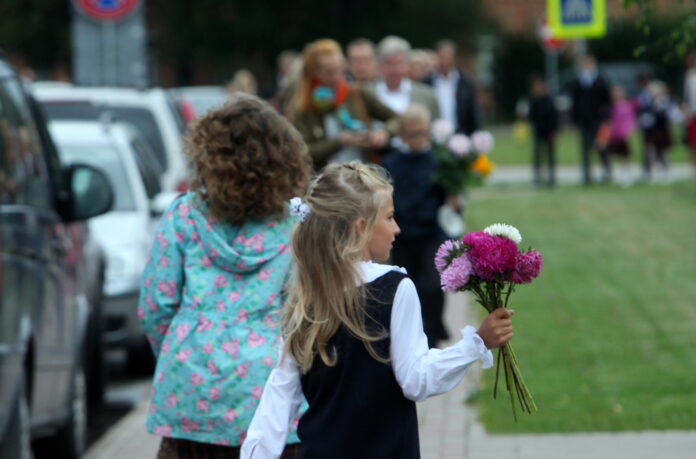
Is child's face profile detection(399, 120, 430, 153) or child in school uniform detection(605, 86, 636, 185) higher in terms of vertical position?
child's face profile detection(399, 120, 430, 153)

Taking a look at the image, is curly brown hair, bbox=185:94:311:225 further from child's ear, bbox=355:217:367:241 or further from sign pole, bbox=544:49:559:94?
sign pole, bbox=544:49:559:94

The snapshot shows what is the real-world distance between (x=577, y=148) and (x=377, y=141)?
2970cm

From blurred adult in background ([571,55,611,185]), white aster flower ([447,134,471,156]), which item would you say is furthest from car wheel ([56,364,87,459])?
blurred adult in background ([571,55,611,185])

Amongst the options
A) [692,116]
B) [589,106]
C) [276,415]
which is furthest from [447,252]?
[692,116]

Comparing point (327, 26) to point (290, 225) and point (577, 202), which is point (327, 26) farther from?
point (290, 225)

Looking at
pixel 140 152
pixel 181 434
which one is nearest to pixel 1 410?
pixel 181 434

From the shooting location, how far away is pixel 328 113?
10000 mm

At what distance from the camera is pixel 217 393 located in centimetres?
484

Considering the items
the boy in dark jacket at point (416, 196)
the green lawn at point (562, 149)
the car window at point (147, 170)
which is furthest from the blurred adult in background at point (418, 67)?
the green lawn at point (562, 149)

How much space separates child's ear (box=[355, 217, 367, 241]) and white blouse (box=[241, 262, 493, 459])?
3.2 inches

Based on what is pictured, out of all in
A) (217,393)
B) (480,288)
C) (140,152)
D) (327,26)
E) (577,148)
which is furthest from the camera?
(327,26)

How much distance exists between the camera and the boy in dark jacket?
991 centimetres

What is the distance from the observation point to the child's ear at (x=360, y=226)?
4086 millimetres

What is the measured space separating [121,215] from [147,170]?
0.97m
